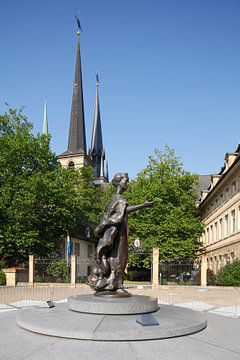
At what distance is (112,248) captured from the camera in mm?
9078

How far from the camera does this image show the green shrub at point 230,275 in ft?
69.6

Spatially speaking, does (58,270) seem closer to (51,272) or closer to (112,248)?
(51,272)

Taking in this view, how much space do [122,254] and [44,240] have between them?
68.2 ft

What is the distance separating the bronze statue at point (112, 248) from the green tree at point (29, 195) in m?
18.4

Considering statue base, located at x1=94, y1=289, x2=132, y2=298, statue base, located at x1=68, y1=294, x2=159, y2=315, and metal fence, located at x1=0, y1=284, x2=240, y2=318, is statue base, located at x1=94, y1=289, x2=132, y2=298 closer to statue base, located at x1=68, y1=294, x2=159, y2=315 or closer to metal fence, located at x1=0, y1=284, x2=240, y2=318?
statue base, located at x1=68, y1=294, x2=159, y2=315

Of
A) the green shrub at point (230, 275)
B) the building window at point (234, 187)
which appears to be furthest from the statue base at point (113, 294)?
the building window at point (234, 187)

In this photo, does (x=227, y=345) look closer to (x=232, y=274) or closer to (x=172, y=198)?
(x=232, y=274)

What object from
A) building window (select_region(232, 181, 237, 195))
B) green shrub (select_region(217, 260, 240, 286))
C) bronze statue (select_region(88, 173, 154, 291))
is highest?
building window (select_region(232, 181, 237, 195))

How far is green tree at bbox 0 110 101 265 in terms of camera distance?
1048 inches

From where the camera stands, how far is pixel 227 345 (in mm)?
6352

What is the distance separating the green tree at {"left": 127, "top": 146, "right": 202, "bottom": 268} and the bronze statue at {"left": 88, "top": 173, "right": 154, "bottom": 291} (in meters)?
22.2

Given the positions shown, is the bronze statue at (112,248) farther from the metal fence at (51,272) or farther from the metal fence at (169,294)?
the metal fence at (51,272)

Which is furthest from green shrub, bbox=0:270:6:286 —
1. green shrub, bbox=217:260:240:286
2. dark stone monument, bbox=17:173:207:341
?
dark stone monument, bbox=17:173:207:341

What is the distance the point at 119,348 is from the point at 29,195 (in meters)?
21.9
